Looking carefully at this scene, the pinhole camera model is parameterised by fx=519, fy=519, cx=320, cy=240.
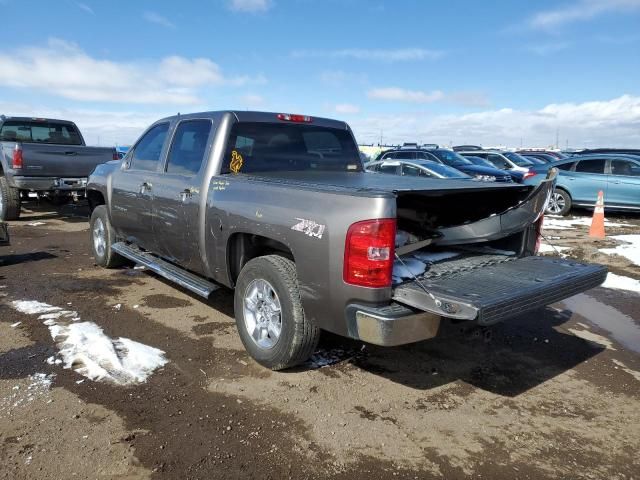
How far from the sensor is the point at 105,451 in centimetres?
278

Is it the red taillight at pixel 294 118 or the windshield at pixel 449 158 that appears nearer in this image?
the red taillight at pixel 294 118

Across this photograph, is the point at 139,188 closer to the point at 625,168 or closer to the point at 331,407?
the point at 331,407

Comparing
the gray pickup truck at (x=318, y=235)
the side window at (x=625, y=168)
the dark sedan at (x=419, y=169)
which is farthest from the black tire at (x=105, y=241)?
the side window at (x=625, y=168)

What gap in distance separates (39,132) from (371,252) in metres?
11.0

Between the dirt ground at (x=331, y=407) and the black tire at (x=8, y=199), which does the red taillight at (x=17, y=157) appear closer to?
the black tire at (x=8, y=199)

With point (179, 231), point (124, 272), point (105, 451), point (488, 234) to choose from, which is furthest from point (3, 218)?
point (488, 234)

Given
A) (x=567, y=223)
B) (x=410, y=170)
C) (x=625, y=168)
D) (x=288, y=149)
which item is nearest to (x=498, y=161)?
(x=625, y=168)

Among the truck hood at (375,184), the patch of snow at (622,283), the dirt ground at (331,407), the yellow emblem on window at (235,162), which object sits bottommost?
the dirt ground at (331,407)

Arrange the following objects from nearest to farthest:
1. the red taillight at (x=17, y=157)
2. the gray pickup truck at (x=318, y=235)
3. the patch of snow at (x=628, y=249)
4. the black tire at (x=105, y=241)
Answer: the gray pickup truck at (x=318, y=235)
the black tire at (x=105, y=241)
the patch of snow at (x=628, y=249)
the red taillight at (x=17, y=157)

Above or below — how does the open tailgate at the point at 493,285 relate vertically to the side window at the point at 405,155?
below

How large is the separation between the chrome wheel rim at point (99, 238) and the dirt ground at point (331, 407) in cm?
149

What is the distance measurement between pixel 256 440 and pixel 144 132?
13.0 ft

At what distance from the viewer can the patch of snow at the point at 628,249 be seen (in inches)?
320

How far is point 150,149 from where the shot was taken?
550 cm
